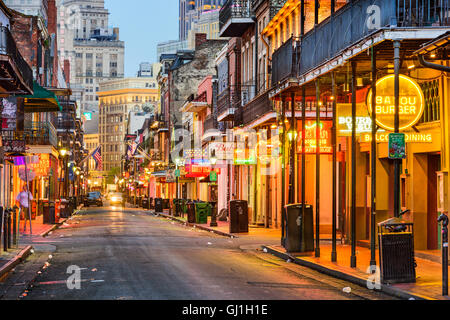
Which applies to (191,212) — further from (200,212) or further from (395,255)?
(395,255)

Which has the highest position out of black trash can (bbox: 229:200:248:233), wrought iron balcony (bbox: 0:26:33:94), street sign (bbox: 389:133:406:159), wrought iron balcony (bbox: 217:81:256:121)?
wrought iron balcony (bbox: 217:81:256:121)

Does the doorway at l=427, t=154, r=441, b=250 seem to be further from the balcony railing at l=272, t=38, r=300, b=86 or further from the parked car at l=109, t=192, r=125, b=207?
the parked car at l=109, t=192, r=125, b=207

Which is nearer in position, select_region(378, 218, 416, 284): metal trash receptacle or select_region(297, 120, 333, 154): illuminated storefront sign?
select_region(378, 218, 416, 284): metal trash receptacle

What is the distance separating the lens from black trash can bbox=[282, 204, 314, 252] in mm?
19328

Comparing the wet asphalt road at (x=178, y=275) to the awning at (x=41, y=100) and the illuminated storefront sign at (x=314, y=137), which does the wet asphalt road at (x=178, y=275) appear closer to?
the illuminated storefront sign at (x=314, y=137)

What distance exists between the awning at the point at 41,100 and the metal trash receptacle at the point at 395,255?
1586 centimetres

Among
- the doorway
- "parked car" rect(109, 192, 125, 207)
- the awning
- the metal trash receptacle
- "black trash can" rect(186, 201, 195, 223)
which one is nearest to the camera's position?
the metal trash receptacle

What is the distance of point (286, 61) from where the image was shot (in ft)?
72.4

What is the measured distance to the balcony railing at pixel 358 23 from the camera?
14109 mm

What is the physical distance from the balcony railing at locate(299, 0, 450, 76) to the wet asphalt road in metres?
4.88

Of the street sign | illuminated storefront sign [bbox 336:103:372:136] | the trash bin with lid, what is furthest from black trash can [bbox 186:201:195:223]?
the street sign

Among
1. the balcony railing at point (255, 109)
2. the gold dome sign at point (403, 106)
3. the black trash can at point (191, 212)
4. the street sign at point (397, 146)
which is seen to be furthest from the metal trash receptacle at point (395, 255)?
the black trash can at point (191, 212)
